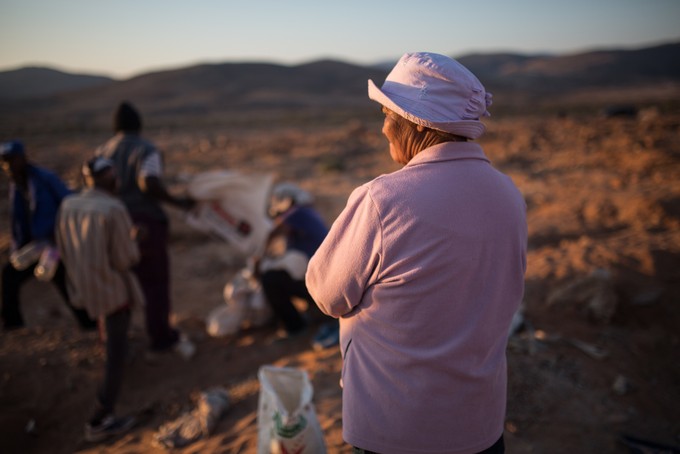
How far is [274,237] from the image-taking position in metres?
4.30

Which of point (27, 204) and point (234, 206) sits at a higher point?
point (27, 204)

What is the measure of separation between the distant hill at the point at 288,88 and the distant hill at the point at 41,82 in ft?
0.72

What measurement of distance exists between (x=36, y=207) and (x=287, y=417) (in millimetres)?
2912

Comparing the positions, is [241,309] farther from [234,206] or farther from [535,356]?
[535,356]

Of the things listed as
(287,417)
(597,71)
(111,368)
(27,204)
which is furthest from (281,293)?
(597,71)

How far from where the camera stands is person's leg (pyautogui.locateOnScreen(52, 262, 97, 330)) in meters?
3.85

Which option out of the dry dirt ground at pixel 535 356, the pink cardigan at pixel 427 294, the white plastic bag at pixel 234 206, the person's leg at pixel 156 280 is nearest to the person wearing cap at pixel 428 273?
the pink cardigan at pixel 427 294

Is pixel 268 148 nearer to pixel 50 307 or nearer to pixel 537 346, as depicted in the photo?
pixel 50 307

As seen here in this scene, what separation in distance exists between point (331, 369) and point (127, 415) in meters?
1.61

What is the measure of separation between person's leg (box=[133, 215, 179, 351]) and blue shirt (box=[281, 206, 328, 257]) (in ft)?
3.65

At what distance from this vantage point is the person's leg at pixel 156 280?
3.68 meters

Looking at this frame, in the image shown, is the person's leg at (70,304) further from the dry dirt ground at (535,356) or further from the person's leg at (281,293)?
the person's leg at (281,293)

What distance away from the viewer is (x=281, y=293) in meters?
4.09

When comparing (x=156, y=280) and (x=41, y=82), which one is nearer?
(x=156, y=280)
